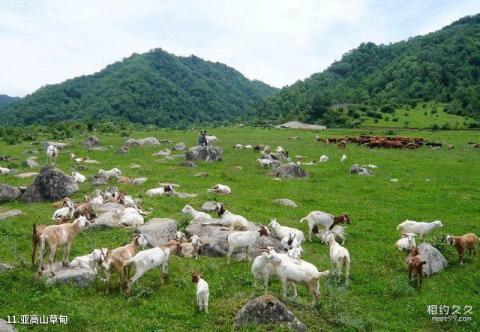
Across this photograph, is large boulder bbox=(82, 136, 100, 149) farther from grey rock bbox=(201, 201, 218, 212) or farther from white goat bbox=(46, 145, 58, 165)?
grey rock bbox=(201, 201, 218, 212)

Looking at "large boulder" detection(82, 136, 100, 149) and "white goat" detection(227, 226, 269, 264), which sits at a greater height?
"large boulder" detection(82, 136, 100, 149)

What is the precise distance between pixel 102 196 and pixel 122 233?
24.0 feet

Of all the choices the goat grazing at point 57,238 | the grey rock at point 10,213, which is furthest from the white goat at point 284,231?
the grey rock at point 10,213

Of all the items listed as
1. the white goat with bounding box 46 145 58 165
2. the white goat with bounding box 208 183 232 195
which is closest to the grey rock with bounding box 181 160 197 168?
the white goat with bounding box 208 183 232 195

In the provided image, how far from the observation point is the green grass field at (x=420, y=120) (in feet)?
282

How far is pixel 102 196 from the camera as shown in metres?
25.9

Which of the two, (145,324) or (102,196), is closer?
(145,324)

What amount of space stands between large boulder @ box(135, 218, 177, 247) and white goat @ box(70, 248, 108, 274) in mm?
2862

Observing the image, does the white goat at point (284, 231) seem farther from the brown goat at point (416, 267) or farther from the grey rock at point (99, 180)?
the grey rock at point (99, 180)

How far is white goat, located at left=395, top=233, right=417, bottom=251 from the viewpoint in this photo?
18844 mm

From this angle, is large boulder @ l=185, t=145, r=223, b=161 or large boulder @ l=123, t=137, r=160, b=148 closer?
large boulder @ l=185, t=145, r=223, b=161

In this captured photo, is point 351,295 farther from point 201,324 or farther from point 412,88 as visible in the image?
point 412,88

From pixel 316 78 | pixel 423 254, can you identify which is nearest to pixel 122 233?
pixel 423 254

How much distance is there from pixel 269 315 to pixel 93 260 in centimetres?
643
